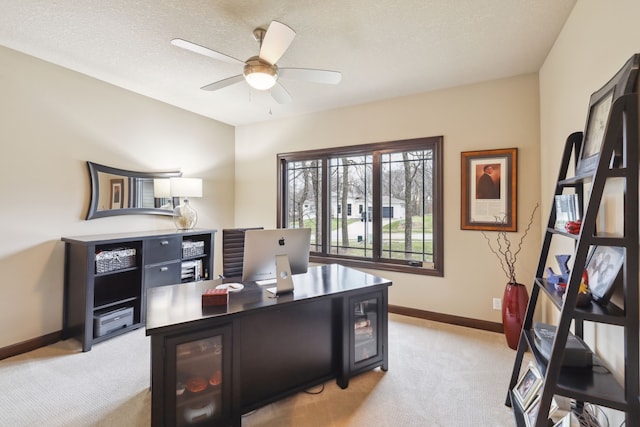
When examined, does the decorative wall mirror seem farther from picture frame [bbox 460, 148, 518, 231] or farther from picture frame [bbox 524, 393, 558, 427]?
picture frame [bbox 524, 393, 558, 427]

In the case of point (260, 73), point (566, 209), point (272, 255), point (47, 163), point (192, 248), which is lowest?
point (192, 248)

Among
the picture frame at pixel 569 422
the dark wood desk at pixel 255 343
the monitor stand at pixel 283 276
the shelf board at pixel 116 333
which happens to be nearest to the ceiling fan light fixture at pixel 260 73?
the monitor stand at pixel 283 276

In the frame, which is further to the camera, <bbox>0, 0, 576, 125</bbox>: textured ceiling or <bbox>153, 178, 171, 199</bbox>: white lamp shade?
<bbox>153, 178, 171, 199</bbox>: white lamp shade

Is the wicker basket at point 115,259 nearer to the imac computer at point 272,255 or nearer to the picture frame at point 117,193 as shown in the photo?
the picture frame at point 117,193

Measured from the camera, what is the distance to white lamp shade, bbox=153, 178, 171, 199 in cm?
368

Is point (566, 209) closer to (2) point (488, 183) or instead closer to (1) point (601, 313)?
(1) point (601, 313)

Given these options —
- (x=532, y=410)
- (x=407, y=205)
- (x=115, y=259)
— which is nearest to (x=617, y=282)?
(x=532, y=410)

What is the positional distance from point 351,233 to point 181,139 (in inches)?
108

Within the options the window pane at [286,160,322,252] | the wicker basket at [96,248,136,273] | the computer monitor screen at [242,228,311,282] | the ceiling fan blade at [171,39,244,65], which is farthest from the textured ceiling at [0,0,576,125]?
the wicker basket at [96,248,136,273]

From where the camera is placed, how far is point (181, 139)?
409cm

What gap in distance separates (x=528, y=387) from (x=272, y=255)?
1789 millimetres

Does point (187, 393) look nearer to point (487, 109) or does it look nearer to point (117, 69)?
point (117, 69)

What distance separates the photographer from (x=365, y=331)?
2.28 metres

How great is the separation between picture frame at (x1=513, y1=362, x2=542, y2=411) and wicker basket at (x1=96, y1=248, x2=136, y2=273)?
11.6 feet
